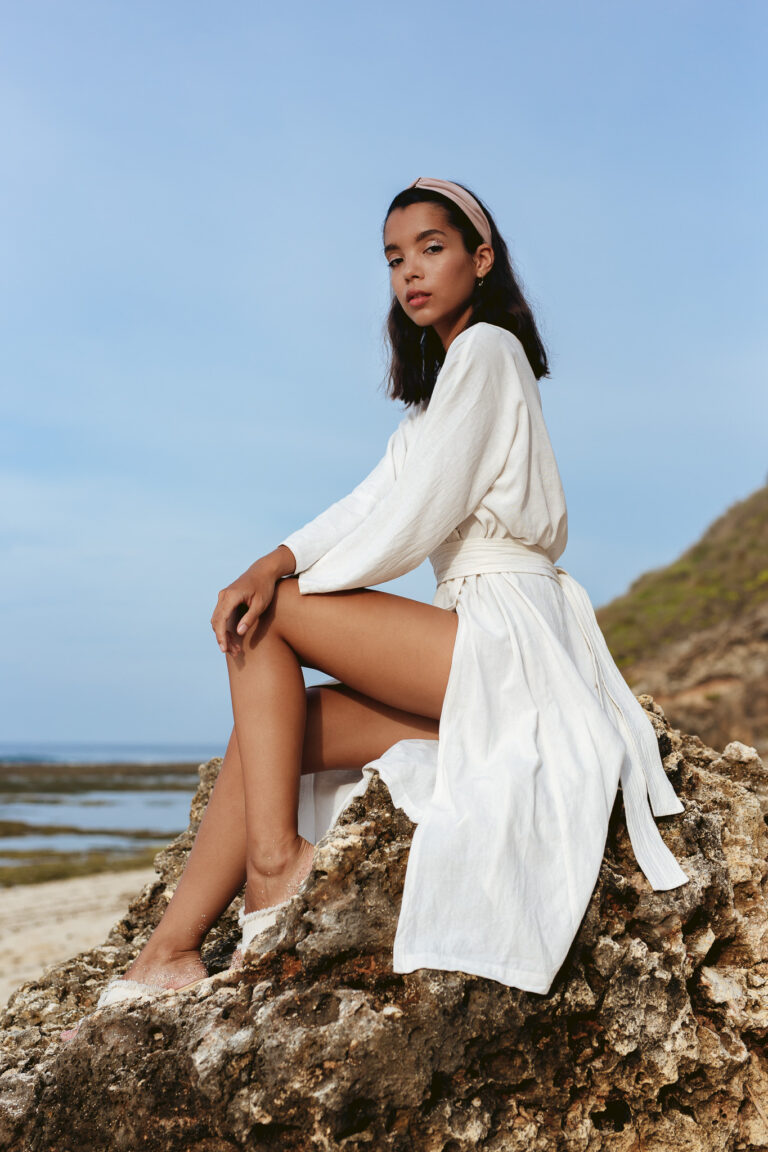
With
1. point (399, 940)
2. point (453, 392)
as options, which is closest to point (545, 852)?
point (399, 940)

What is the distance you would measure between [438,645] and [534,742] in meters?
0.37

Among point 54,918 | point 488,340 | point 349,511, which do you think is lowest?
point 54,918

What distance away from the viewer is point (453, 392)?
2.74 m

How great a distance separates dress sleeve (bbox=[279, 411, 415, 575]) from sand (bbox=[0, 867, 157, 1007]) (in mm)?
6105

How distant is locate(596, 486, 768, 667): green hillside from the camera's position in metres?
18.2

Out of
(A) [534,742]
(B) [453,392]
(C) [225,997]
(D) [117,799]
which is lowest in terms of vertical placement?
(D) [117,799]

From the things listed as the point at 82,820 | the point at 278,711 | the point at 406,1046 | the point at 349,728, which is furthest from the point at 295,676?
the point at 82,820

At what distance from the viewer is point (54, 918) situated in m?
11.5

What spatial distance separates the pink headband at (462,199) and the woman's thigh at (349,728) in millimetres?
1610

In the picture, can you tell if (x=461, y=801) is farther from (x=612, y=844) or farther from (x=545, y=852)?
(x=612, y=844)

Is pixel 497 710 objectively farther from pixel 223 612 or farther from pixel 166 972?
pixel 166 972

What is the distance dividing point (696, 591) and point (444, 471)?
18714 millimetres

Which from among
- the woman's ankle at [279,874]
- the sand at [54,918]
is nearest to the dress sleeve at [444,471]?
the woman's ankle at [279,874]

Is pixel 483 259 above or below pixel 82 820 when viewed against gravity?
above
